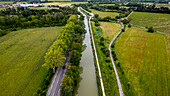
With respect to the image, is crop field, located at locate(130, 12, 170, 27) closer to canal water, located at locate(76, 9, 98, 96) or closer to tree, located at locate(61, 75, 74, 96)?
canal water, located at locate(76, 9, 98, 96)

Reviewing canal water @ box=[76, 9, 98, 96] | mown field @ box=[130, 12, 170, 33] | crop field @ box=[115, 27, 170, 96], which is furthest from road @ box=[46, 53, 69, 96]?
mown field @ box=[130, 12, 170, 33]

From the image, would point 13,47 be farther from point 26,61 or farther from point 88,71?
point 88,71

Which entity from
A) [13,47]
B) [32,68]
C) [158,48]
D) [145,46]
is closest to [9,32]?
[13,47]

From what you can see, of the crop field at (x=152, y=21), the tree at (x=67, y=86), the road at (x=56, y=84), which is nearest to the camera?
the tree at (x=67, y=86)

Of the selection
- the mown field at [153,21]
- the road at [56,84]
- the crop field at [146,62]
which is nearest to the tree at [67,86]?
the road at [56,84]

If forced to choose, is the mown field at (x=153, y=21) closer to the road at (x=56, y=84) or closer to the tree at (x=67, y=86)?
the road at (x=56, y=84)

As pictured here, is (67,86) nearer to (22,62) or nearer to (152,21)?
(22,62)
